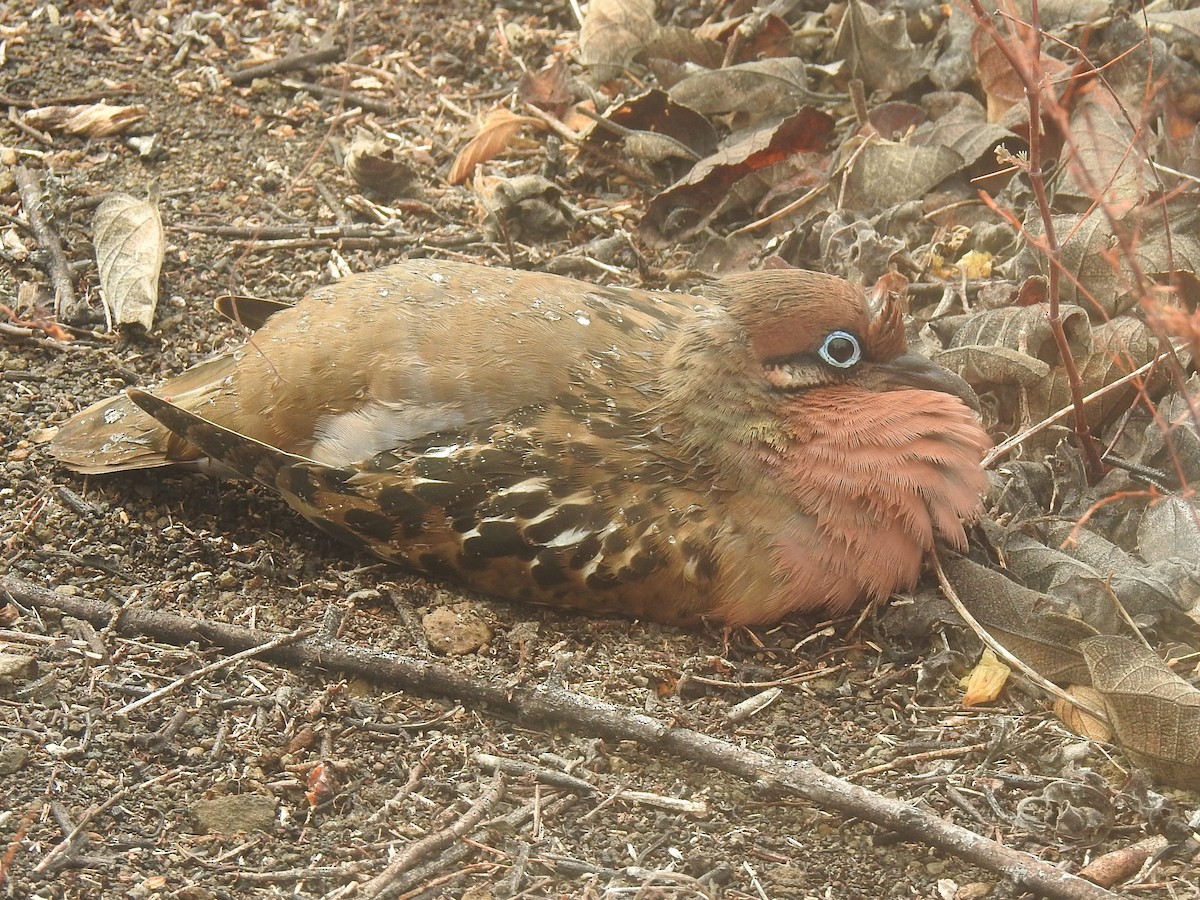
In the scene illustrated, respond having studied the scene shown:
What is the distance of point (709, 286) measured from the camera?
4.68 meters

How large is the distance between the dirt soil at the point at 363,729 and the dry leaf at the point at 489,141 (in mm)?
613

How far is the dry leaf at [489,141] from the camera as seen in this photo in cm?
626

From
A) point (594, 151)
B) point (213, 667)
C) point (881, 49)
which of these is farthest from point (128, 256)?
point (881, 49)

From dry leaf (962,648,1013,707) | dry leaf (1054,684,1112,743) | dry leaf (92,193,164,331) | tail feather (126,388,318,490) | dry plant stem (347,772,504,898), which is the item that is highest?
dry leaf (92,193,164,331)

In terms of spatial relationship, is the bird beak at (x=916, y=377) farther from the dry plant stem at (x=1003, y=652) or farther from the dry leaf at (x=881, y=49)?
the dry leaf at (x=881, y=49)

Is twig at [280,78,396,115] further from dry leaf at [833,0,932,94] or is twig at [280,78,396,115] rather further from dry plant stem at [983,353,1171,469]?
dry plant stem at [983,353,1171,469]

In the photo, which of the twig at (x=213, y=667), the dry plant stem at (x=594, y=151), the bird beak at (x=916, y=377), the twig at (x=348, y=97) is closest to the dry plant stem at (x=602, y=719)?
the twig at (x=213, y=667)

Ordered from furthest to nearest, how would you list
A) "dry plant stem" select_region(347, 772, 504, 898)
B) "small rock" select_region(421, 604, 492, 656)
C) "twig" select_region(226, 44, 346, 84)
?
"twig" select_region(226, 44, 346, 84) → "small rock" select_region(421, 604, 492, 656) → "dry plant stem" select_region(347, 772, 504, 898)

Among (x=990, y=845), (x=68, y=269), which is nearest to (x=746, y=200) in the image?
(x=68, y=269)

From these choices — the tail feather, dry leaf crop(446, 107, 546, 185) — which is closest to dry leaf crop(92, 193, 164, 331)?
the tail feather

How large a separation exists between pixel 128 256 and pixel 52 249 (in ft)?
1.14

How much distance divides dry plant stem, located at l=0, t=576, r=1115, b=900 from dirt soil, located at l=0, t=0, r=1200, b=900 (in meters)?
0.05

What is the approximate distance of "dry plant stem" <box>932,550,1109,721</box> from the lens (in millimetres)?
3796

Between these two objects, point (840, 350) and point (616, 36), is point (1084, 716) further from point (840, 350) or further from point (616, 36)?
point (616, 36)
